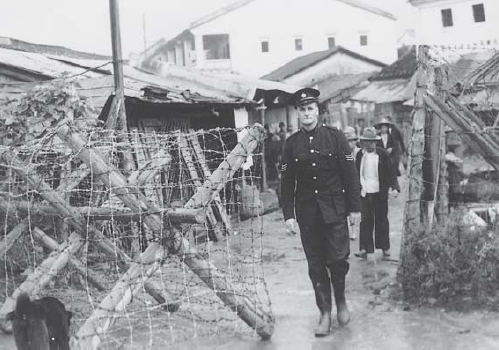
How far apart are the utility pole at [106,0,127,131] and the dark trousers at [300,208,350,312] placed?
168 inches

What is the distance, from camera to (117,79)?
9.12 m

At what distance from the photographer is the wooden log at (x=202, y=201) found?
456cm

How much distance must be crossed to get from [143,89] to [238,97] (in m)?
3.65

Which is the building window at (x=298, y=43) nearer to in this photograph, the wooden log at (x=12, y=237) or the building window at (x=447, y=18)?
the building window at (x=447, y=18)

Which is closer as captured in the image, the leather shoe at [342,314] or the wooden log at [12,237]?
the leather shoe at [342,314]

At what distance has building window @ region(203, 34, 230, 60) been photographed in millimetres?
41750

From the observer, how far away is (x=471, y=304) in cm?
584

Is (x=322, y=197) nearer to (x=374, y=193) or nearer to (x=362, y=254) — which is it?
(x=374, y=193)

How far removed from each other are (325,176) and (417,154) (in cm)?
174

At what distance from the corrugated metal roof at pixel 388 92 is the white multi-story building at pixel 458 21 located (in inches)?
514

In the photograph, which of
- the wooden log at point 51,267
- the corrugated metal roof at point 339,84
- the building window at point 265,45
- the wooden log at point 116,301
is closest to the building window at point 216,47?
the building window at point 265,45

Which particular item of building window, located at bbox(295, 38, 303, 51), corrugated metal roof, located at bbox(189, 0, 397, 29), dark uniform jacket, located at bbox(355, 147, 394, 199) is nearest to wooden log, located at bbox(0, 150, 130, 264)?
dark uniform jacket, located at bbox(355, 147, 394, 199)

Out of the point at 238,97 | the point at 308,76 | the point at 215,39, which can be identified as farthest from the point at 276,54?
the point at 238,97

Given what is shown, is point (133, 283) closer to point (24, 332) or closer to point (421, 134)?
point (24, 332)
